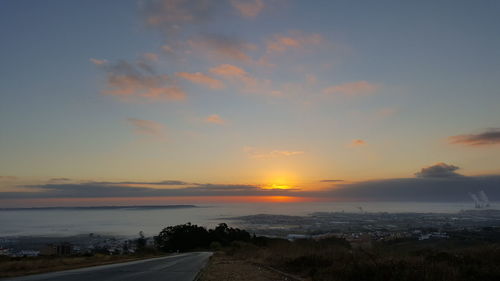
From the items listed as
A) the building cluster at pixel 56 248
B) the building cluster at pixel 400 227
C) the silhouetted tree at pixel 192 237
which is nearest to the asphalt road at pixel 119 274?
the building cluster at pixel 56 248

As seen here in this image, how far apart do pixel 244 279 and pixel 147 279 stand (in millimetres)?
4255

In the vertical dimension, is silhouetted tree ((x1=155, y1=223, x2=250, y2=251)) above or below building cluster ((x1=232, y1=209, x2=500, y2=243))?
below

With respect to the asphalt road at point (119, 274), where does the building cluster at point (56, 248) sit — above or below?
below

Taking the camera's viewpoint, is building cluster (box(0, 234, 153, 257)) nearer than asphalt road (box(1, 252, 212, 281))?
No

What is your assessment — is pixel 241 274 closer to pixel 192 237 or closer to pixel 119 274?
pixel 119 274

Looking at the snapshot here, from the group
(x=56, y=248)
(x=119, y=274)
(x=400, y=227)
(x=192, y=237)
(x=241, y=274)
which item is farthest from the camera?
(x=192, y=237)

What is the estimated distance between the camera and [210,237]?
94688mm

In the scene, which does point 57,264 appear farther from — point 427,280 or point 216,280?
point 427,280

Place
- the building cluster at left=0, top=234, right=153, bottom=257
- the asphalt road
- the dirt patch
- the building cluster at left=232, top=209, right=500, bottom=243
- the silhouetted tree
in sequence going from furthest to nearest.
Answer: the silhouetted tree < the building cluster at left=0, top=234, right=153, bottom=257 < the building cluster at left=232, top=209, right=500, bottom=243 < the dirt patch < the asphalt road

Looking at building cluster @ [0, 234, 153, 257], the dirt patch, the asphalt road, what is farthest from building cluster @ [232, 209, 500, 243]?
building cluster @ [0, 234, 153, 257]

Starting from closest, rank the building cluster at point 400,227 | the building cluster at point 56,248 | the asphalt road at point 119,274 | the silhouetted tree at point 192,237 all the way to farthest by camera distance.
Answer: the asphalt road at point 119,274, the building cluster at point 400,227, the building cluster at point 56,248, the silhouetted tree at point 192,237

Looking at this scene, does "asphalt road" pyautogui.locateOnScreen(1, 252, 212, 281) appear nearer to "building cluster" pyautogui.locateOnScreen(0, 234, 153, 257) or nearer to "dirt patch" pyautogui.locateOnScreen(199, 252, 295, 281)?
"dirt patch" pyautogui.locateOnScreen(199, 252, 295, 281)

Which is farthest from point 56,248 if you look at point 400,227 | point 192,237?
point 400,227

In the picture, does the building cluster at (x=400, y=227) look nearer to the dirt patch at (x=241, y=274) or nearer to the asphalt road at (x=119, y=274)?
the dirt patch at (x=241, y=274)
